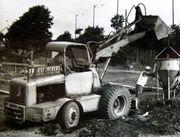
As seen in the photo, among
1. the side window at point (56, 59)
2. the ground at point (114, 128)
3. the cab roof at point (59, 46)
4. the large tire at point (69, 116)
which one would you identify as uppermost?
the cab roof at point (59, 46)

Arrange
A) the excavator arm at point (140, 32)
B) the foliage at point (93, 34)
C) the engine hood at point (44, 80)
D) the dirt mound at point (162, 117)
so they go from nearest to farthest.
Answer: the dirt mound at point (162, 117) < the engine hood at point (44, 80) < the excavator arm at point (140, 32) < the foliage at point (93, 34)

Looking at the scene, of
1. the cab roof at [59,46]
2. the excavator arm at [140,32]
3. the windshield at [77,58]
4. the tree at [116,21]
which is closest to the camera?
the cab roof at [59,46]

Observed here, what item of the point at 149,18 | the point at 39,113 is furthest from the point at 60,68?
the point at 149,18

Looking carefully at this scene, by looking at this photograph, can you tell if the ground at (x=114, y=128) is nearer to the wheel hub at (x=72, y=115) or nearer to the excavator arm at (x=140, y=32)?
the wheel hub at (x=72, y=115)

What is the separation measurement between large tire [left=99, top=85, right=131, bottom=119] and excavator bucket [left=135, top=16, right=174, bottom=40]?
2111 mm

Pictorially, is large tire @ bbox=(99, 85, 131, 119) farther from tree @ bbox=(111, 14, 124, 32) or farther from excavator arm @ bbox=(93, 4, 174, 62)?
tree @ bbox=(111, 14, 124, 32)

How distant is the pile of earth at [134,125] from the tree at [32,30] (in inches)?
107

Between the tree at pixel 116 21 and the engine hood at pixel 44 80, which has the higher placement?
the tree at pixel 116 21

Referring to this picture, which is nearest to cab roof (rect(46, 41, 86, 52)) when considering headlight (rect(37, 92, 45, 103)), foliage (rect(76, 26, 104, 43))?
headlight (rect(37, 92, 45, 103))

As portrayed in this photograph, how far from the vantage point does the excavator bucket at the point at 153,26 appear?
11.9 meters

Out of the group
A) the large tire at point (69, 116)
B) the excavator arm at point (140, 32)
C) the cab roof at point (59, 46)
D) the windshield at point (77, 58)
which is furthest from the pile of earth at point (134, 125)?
the excavator arm at point (140, 32)

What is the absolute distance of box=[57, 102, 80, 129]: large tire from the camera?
31.0 feet

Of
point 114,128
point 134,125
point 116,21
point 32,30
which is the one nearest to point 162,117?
point 134,125

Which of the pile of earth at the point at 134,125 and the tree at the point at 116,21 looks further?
the tree at the point at 116,21
